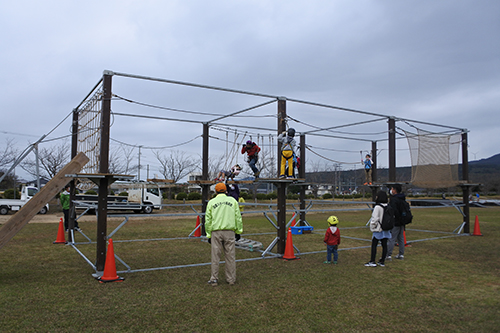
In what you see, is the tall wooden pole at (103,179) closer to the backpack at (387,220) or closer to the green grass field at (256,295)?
the green grass field at (256,295)

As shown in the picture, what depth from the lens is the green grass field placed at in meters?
4.72

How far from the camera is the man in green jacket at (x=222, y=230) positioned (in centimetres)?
662

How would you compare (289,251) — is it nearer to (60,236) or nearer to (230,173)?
(230,173)

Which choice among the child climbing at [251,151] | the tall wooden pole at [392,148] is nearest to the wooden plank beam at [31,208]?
the child climbing at [251,151]

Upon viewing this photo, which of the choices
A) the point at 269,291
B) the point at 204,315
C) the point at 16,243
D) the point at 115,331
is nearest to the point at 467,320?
the point at 269,291

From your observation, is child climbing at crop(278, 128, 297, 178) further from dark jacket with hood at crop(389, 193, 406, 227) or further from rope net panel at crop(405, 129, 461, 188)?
rope net panel at crop(405, 129, 461, 188)

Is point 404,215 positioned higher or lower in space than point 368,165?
lower

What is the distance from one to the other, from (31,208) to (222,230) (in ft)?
12.5

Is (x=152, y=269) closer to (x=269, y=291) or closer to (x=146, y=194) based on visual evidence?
(x=269, y=291)

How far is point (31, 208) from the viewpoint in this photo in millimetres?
6984

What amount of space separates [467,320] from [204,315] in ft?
12.1

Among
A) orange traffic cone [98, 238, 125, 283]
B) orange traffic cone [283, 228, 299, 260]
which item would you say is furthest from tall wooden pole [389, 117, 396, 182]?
orange traffic cone [98, 238, 125, 283]

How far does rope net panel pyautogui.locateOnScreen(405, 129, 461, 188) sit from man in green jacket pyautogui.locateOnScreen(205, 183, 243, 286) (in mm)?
8999

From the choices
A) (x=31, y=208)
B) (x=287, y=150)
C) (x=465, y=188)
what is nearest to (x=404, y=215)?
(x=287, y=150)
